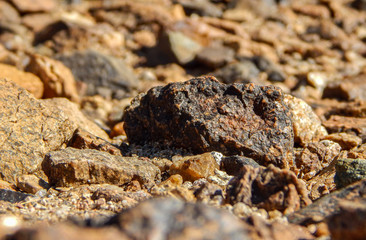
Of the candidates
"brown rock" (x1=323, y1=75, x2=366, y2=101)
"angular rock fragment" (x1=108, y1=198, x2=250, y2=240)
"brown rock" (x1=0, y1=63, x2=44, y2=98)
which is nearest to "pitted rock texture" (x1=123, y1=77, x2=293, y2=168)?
"angular rock fragment" (x1=108, y1=198, x2=250, y2=240)

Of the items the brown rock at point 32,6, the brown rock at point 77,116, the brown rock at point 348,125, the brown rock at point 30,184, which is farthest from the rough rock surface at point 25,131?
the brown rock at point 32,6

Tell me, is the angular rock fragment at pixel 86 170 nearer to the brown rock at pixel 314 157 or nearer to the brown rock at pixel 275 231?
the brown rock at pixel 275 231

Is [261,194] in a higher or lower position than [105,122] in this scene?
higher

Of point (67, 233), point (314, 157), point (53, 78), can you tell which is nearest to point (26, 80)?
point (53, 78)

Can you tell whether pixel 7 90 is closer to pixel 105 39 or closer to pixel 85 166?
pixel 85 166

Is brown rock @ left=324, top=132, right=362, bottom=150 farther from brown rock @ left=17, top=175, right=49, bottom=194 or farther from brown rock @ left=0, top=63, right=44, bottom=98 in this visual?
brown rock @ left=0, top=63, right=44, bottom=98

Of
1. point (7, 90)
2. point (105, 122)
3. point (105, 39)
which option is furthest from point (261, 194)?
point (105, 39)
